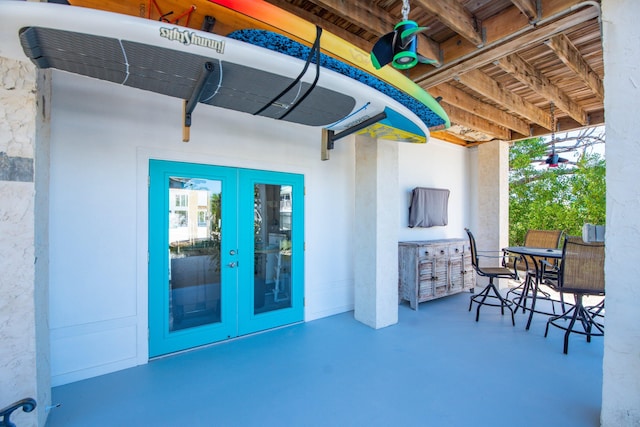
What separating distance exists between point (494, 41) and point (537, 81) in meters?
1.58

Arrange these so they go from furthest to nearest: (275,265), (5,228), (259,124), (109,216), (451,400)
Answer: (275,265), (259,124), (109,216), (451,400), (5,228)

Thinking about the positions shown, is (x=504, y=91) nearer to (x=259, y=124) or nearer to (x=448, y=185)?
(x=448, y=185)

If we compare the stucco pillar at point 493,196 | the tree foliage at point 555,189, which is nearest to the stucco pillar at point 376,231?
the stucco pillar at point 493,196

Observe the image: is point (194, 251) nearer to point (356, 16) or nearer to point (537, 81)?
point (356, 16)

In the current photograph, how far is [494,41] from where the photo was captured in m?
2.66

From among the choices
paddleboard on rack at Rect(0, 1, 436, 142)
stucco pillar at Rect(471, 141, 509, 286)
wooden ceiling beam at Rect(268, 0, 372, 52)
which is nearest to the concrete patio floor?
paddleboard on rack at Rect(0, 1, 436, 142)

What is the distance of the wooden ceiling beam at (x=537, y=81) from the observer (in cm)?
329

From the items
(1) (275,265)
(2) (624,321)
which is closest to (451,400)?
(2) (624,321)

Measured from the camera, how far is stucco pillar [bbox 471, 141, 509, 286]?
19.5ft

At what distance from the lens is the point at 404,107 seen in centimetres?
262

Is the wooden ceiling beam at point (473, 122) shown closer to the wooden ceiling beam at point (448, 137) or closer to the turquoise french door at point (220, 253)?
the wooden ceiling beam at point (448, 137)

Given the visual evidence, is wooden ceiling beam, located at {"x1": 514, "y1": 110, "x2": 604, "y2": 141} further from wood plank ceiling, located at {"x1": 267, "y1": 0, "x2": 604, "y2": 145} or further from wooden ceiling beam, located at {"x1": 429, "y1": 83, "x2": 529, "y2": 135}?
wood plank ceiling, located at {"x1": 267, "y1": 0, "x2": 604, "y2": 145}

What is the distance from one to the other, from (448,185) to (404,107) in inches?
161

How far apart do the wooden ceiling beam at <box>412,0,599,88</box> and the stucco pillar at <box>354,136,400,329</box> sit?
988 mm
